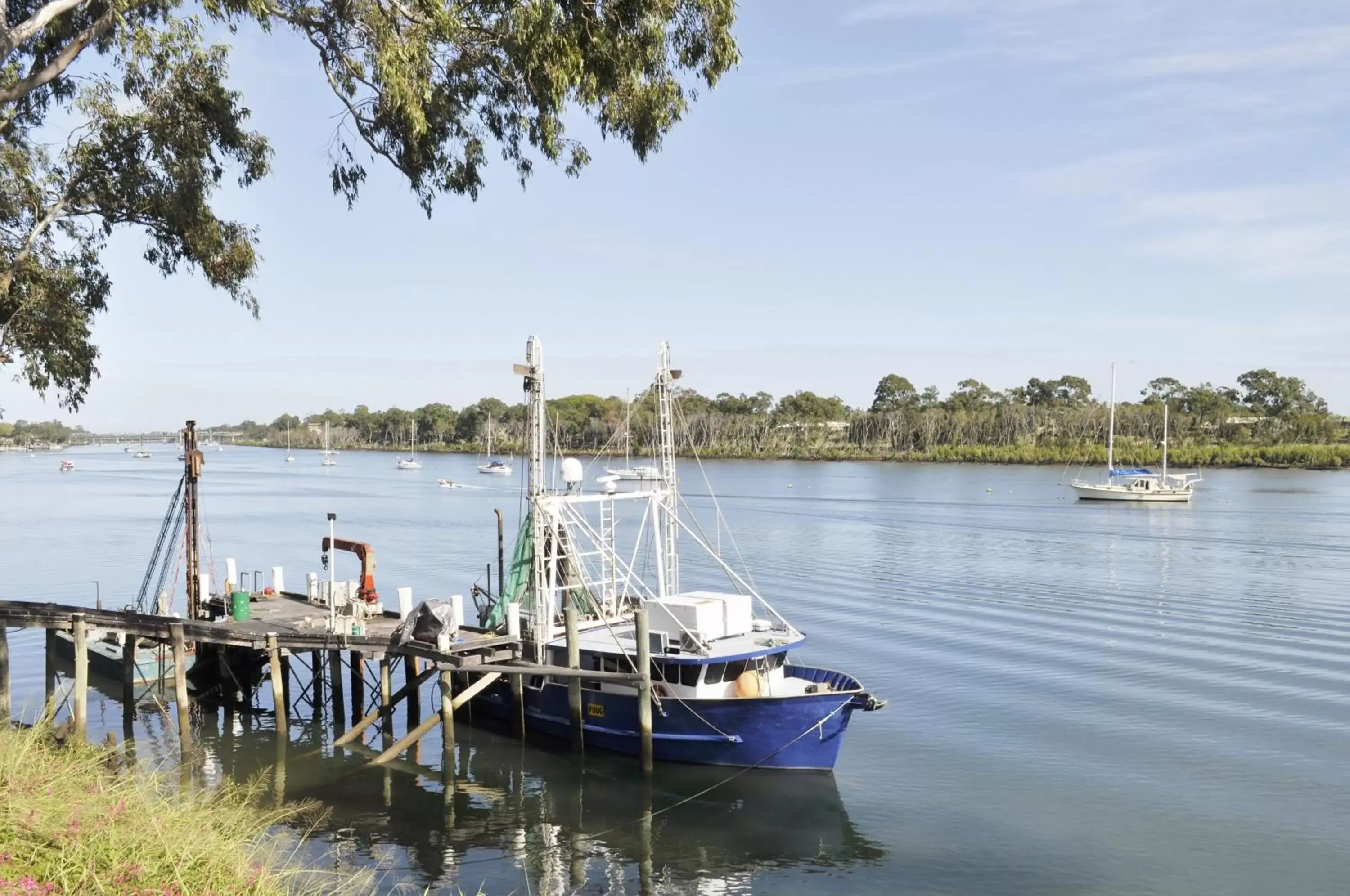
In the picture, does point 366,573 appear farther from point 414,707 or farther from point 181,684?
point 181,684

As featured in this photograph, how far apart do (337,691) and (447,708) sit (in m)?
4.72

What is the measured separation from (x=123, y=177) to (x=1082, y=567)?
48615 mm

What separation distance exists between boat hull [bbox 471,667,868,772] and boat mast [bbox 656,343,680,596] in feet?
13.1

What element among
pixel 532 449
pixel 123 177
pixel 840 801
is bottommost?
pixel 840 801

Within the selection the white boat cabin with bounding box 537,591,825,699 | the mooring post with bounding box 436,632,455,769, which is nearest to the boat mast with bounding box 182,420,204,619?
the mooring post with bounding box 436,632,455,769

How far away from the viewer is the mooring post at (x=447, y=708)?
962 inches

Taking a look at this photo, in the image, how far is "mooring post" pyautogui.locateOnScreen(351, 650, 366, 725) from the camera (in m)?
28.4

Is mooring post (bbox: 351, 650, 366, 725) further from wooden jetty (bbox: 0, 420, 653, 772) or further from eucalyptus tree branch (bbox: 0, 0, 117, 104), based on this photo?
eucalyptus tree branch (bbox: 0, 0, 117, 104)

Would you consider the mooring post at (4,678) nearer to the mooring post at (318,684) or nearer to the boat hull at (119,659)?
the boat hull at (119,659)

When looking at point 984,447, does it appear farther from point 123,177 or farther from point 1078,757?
point 123,177

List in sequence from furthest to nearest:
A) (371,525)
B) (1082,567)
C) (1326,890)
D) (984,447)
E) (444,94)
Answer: (984,447)
(371,525)
(1082,567)
(444,94)
(1326,890)

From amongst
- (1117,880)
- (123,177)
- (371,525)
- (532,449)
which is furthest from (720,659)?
(371,525)

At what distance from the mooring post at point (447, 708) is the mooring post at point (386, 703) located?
66.6 inches

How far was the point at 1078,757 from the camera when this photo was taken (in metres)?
25.6
